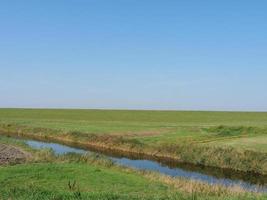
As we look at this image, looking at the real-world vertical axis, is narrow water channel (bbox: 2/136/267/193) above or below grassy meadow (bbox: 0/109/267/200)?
below

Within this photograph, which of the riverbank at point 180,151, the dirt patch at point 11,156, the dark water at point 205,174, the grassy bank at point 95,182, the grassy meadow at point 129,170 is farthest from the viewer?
the riverbank at point 180,151

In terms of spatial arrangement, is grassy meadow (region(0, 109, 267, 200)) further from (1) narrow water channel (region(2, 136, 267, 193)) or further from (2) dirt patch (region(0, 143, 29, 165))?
(1) narrow water channel (region(2, 136, 267, 193))

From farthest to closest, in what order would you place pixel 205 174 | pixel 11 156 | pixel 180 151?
pixel 180 151
pixel 205 174
pixel 11 156

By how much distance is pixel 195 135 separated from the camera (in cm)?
6000

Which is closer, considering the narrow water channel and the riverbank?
the narrow water channel

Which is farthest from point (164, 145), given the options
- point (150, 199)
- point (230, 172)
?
point (150, 199)

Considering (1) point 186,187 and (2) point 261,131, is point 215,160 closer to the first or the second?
(1) point 186,187

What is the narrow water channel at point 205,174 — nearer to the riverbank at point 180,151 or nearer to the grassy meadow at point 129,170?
the riverbank at point 180,151

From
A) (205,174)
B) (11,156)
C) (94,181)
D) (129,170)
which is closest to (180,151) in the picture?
(205,174)

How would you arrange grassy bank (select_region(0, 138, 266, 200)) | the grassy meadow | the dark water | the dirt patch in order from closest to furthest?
the grassy meadow
grassy bank (select_region(0, 138, 266, 200))
the dark water
the dirt patch

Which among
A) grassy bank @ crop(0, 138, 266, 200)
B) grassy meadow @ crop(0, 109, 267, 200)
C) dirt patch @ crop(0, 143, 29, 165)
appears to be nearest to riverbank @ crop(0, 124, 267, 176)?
grassy meadow @ crop(0, 109, 267, 200)

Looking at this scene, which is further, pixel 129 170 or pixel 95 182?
pixel 129 170

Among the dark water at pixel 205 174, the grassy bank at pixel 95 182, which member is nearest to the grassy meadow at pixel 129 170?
the grassy bank at pixel 95 182

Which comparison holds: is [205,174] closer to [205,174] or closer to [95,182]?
[205,174]
